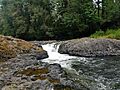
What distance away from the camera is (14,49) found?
27.2 metres

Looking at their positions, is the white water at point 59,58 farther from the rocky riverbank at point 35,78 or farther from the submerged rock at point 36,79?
the submerged rock at point 36,79

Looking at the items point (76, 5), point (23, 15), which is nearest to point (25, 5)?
point (23, 15)

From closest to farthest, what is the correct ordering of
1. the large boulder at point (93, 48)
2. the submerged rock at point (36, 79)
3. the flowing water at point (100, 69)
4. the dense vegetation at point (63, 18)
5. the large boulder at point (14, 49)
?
the submerged rock at point (36, 79) < the flowing water at point (100, 69) < the large boulder at point (14, 49) < the large boulder at point (93, 48) < the dense vegetation at point (63, 18)

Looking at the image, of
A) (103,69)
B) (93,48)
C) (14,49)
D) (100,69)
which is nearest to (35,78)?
(100,69)

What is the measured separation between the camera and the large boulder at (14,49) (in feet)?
84.6

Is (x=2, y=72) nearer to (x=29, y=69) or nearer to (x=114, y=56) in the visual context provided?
(x=29, y=69)

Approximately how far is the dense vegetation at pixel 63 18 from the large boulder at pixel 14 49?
21.2m

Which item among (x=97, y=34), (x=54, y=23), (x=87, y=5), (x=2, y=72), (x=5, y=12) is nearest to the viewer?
(x=2, y=72)

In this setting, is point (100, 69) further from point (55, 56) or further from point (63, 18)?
point (63, 18)

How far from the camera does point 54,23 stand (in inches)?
2096

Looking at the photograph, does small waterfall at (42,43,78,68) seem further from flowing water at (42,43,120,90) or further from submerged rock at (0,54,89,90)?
submerged rock at (0,54,89,90)

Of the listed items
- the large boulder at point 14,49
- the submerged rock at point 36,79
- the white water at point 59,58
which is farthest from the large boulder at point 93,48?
the submerged rock at point 36,79

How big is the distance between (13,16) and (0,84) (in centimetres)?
4944

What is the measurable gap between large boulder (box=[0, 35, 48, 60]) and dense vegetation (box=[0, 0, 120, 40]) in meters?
21.2
